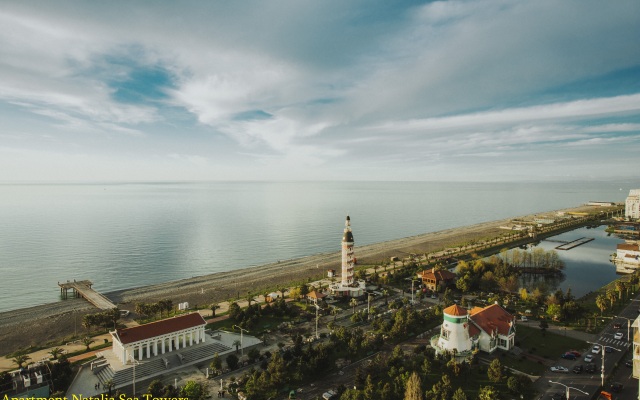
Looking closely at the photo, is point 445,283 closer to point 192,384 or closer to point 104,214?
point 192,384

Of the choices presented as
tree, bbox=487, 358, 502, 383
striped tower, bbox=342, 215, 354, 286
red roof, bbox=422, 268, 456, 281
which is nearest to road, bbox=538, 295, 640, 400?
tree, bbox=487, 358, 502, 383

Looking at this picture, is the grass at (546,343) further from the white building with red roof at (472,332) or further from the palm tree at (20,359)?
the palm tree at (20,359)

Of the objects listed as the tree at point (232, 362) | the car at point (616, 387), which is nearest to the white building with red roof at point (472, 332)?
the car at point (616, 387)

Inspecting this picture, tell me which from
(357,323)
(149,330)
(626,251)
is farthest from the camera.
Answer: (626,251)

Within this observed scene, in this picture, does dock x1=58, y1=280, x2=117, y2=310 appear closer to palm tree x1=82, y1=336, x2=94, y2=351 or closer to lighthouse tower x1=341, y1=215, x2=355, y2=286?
palm tree x1=82, y1=336, x2=94, y2=351

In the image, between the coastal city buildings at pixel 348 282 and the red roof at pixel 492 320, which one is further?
the coastal city buildings at pixel 348 282

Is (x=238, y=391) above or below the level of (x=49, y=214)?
below

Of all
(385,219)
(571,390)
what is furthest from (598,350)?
(385,219)
